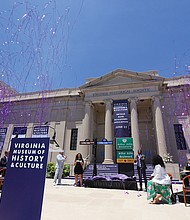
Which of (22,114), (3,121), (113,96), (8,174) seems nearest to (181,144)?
(113,96)

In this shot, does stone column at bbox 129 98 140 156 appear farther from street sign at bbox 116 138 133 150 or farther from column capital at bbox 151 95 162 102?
street sign at bbox 116 138 133 150

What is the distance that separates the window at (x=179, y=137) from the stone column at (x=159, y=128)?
246 centimetres

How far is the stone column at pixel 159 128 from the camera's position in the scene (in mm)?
16431

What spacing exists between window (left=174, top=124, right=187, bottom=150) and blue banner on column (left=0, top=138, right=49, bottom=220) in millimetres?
19000

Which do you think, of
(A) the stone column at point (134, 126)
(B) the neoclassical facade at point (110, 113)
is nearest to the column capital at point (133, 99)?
(A) the stone column at point (134, 126)

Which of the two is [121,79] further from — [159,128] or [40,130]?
[40,130]

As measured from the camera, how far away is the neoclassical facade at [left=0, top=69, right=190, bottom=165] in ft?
59.5

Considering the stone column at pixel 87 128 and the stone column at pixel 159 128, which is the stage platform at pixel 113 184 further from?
the stone column at pixel 87 128

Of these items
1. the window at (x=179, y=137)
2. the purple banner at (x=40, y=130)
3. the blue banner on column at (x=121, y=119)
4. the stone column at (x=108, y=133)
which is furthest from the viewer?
the purple banner at (x=40, y=130)

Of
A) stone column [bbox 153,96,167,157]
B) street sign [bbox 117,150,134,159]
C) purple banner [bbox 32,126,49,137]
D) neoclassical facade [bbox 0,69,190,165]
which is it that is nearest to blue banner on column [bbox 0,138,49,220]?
street sign [bbox 117,150,134,159]

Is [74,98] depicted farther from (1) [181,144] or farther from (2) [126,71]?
(1) [181,144]

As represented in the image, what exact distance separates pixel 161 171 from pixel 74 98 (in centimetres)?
1965

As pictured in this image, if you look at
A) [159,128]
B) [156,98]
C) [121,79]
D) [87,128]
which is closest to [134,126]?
[159,128]

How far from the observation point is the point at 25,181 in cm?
235
